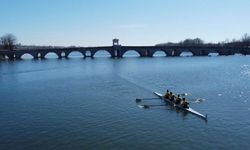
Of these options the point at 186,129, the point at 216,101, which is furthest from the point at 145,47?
the point at 186,129

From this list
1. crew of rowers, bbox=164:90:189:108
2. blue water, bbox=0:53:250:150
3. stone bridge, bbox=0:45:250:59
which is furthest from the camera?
stone bridge, bbox=0:45:250:59

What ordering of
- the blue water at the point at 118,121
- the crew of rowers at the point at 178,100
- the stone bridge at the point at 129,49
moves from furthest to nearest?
the stone bridge at the point at 129,49, the crew of rowers at the point at 178,100, the blue water at the point at 118,121

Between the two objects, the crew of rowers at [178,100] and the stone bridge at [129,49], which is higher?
the stone bridge at [129,49]

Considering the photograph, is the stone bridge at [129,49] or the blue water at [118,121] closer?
the blue water at [118,121]

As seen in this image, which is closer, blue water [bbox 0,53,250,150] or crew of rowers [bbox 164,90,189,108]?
blue water [bbox 0,53,250,150]

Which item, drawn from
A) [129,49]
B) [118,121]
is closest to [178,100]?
[118,121]

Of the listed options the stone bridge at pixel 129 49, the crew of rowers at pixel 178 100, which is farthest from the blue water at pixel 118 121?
the stone bridge at pixel 129 49

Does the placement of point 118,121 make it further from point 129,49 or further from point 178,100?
point 129,49

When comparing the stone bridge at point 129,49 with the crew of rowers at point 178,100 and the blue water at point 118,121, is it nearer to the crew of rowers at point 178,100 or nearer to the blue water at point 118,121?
the blue water at point 118,121

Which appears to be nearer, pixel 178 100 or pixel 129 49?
pixel 178 100

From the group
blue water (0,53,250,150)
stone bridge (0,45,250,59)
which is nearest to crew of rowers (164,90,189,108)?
blue water (0,53,250,150)

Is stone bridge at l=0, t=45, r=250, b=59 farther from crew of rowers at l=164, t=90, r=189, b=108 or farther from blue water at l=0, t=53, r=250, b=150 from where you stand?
crew of rowers at l=164, t=90, r=189, b=108

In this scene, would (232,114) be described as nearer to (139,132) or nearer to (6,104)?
(139,132)

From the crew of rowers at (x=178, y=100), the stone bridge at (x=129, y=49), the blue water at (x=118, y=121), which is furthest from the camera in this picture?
the stone bridge at (x=129, y=49)
